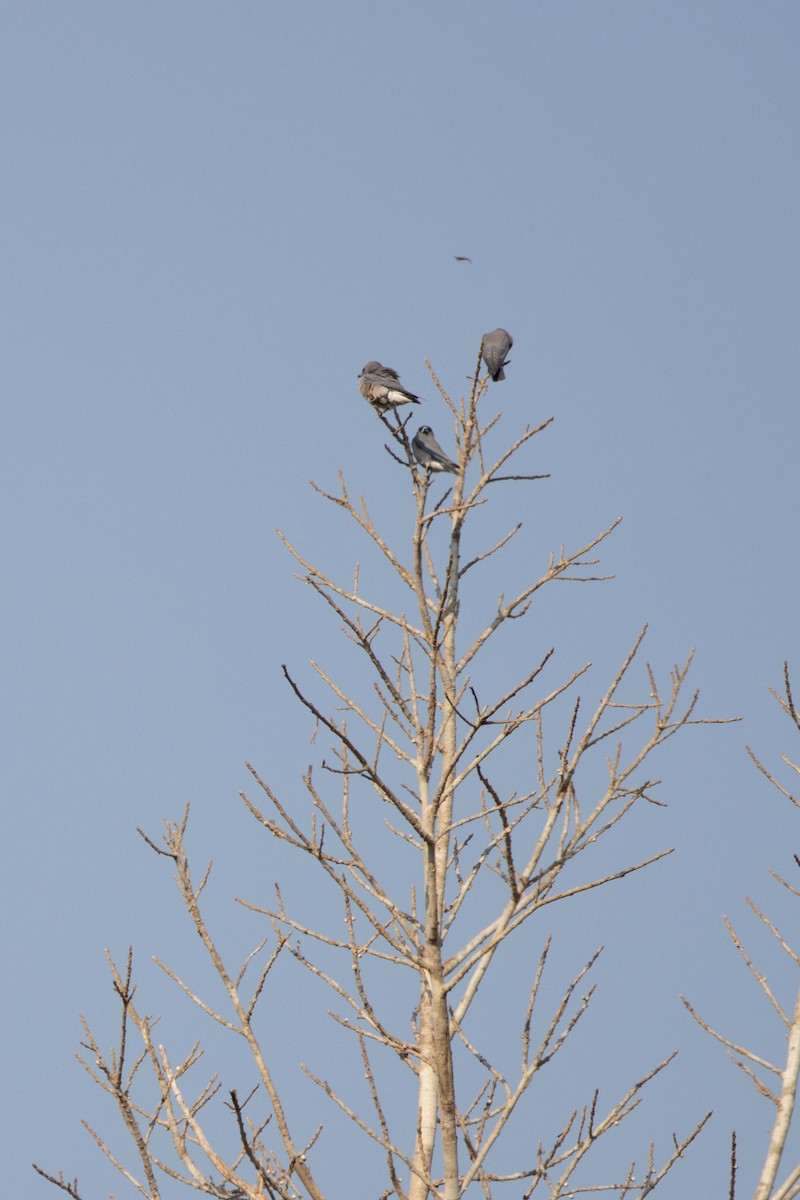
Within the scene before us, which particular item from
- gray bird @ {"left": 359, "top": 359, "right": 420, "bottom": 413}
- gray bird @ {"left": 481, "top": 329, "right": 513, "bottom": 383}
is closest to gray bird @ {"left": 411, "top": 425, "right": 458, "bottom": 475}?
gray bird @ {"left": 481, "top": 329, "right": 513, "bottom": 383}

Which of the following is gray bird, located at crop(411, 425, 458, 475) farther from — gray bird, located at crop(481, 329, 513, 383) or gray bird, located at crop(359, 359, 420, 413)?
gray bird, located at crop(359, 359, 420, 413)

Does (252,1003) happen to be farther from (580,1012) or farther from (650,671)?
(650,671)

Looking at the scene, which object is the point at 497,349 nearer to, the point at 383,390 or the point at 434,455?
the point at 383,390

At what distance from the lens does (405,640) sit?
6.12m

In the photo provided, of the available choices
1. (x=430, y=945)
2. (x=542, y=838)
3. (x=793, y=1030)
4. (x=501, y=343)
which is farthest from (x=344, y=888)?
(x=501, y=343)

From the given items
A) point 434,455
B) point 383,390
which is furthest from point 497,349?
point 434,455

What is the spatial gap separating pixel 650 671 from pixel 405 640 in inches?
41.4

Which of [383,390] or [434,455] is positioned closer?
[434,455]

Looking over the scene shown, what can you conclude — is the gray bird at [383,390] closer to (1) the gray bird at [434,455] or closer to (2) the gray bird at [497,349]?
(2) the gray bird at [497,349]

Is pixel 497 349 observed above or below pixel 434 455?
above

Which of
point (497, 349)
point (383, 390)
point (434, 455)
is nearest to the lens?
point (434, 455)

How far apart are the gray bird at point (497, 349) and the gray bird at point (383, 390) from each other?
799 millimetres

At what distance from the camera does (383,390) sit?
40.0 ft

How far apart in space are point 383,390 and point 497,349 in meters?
1.09
